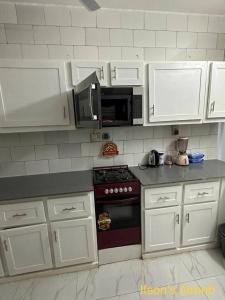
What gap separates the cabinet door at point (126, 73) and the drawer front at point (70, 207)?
3.67 feet

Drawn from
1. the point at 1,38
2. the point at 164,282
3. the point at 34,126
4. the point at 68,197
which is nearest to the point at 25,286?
the point at 68,197

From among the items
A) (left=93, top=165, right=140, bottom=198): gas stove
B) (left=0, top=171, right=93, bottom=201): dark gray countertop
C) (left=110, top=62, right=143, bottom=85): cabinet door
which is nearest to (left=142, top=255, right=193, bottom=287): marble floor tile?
(left=93, top=165, right=140, bottom=198): gas stove

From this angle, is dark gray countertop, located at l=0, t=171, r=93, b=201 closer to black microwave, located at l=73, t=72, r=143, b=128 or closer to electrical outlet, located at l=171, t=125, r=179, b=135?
black microwave, located at l=73, t=72, r=143, b=128

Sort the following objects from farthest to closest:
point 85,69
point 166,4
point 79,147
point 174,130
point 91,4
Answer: point 174,130
point 79,147
point 166,4
point 85,69
point 91,4

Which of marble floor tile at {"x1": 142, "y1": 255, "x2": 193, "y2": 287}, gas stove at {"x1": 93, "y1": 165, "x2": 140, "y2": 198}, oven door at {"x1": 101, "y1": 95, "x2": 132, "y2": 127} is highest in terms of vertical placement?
oven door at {"x1": 101, "y1": 95, "x2": 132, "y2": 127}

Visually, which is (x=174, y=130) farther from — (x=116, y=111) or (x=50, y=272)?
(x=50, y=272)

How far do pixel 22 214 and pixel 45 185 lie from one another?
31cm

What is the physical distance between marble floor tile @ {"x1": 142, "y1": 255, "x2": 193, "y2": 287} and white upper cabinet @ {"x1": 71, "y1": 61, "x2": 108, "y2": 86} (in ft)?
6.26

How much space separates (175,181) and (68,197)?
40.0 inches

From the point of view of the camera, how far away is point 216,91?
199 cm

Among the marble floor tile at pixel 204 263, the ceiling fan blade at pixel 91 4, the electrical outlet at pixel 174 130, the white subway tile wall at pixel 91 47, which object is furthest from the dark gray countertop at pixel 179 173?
the ceiling fan blade at pixel 91 4

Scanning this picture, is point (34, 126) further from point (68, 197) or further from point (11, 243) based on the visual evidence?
point (11, 243)

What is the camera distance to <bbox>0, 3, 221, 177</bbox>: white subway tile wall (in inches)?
72.7

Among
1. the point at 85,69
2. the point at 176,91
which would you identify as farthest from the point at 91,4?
the point at 176,91
